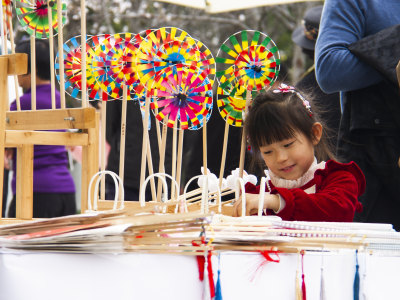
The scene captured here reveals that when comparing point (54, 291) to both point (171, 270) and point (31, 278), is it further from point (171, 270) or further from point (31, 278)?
point (171, 270)

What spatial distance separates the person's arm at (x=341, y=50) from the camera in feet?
7.36

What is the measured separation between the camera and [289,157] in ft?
7.23

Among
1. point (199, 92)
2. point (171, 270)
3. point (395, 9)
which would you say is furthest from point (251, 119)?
point (171, 270)

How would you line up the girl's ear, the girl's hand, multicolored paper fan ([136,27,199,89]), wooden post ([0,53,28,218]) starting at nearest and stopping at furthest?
wooden post ([0,53,28,218]), the girl's hand, multicolored paper fan ([136,27,199,89]), the girl's ear

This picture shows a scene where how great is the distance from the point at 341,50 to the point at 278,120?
12.2 inches

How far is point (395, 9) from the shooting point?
231 cm

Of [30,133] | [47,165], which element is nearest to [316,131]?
[30,133]

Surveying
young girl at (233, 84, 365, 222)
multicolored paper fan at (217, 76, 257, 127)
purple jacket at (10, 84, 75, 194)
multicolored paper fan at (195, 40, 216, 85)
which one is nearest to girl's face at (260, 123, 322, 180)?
young girl at (233, 84, 365, 222)

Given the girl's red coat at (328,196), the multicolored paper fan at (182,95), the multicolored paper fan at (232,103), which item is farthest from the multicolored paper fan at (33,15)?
the girl's red coat at (328,196)

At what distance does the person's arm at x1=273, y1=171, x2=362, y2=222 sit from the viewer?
6.50 ft

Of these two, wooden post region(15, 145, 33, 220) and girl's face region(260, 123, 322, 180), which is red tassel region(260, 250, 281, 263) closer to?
girl's face region(260, 123, 322, 180)

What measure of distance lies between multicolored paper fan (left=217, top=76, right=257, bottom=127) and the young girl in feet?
0.14

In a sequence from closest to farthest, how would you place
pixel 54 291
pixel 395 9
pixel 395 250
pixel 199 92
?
pixel 54 291 < pixel 395 250 < pixel 199 92 < pixel 395 9

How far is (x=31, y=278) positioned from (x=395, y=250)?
2.48 feet
